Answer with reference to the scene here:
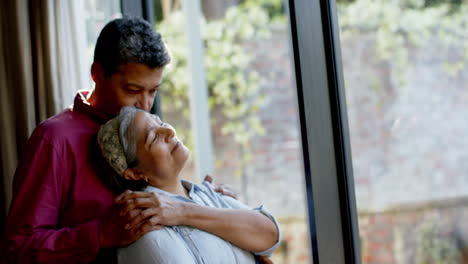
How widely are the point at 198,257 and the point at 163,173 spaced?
250mm

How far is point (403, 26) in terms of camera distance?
295 cm

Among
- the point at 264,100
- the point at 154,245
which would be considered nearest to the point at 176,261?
the point at 154,245

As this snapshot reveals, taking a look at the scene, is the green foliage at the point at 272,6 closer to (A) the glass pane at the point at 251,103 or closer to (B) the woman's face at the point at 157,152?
(A) the glass pane at the point at 251,103

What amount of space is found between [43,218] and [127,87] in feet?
1.48

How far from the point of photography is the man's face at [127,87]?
5.34 ft

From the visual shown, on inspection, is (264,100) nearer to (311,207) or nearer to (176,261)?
(311,207)

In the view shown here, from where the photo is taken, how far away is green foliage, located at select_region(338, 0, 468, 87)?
Answer: 2.19 metres

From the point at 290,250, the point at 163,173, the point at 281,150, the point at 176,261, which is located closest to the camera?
the point at 176,261

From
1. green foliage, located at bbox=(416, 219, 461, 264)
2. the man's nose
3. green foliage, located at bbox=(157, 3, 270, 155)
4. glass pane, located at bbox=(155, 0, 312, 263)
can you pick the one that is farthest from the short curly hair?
green foliage, located at bbox=(157, 3, 270, 155)

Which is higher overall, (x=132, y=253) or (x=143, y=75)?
(x=143, y=75)

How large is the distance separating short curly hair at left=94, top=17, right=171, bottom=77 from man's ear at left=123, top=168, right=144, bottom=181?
33cm

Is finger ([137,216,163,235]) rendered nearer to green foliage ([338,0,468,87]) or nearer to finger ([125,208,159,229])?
finger ([125,208,159,229])

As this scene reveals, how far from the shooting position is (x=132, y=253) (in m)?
1.41

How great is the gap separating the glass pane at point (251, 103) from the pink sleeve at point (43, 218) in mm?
3297
